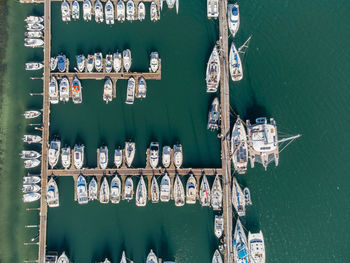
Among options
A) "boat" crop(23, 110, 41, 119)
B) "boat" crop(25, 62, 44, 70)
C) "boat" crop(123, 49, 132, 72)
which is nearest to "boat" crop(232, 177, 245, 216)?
"boat" crop(123, 49, 132, 72)

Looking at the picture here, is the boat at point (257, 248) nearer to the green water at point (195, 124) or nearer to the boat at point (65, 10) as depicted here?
the green water at point (195, 124)

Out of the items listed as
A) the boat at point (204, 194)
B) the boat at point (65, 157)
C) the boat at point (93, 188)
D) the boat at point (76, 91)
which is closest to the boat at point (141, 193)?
the boat at point (93, 188)

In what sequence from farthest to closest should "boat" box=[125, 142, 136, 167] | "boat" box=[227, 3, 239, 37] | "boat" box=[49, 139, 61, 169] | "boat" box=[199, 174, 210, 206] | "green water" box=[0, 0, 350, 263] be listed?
"boat" box=[227, 3, 239, 37], "green water" box=[0, 0, 350, 263], "boat" box=[125, 142, 136, 167], "boat" box=[199, 174, 210, 206], "boat" box=[49, 139, 61, 169]

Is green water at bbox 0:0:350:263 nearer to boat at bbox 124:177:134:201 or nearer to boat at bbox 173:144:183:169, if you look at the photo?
boat at bbox 173:144:183:169

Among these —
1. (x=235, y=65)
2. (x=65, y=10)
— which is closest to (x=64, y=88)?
(x=65, y=10)

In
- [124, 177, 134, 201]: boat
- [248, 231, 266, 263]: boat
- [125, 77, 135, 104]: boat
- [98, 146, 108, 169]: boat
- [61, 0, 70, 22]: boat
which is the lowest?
[248, 231, 266, 263]: boat

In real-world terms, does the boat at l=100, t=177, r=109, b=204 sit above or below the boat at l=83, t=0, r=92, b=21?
below

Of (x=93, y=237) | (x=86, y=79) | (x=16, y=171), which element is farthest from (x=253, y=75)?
(x=16, y=171)
